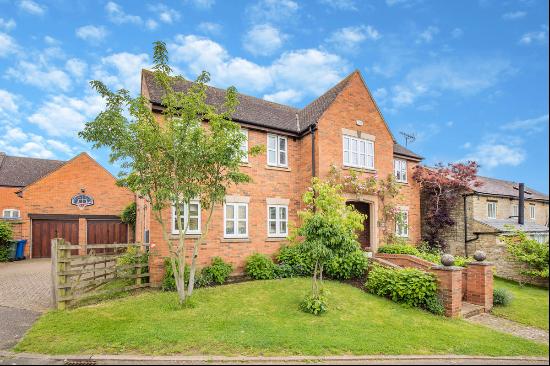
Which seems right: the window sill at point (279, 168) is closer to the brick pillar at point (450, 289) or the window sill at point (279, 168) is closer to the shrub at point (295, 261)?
the shrub at point (295, 261)

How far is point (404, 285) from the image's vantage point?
10.1 metres

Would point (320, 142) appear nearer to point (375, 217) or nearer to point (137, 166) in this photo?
point (375, 217)

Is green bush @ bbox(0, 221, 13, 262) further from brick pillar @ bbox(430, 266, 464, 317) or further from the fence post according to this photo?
brick pillar @ bbox(430, 266, 464, 317)

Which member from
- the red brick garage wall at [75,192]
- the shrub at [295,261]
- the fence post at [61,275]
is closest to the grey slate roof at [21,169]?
the red brick garage wall at [75,192]

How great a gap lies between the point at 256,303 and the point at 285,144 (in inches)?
326

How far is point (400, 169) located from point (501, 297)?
31.5 ft

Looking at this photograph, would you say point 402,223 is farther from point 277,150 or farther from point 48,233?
point 48,233

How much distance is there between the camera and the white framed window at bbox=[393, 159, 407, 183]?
1891 cm

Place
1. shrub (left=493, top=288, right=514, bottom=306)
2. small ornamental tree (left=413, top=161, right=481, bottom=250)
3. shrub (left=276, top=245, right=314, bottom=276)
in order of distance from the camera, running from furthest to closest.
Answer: small ornamental tree (left=413, top=161, right=481, bottom=250) → shrub (left=276, top=245, right=314, bottom=276) → shrub (left=493, top=288, right=514, bottom=306)

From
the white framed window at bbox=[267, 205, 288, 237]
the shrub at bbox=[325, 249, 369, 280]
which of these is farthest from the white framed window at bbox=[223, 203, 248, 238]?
the shrub at bbox=[325, 249, 369, 280]

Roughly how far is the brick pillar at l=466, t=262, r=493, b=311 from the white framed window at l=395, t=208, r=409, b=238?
5568 millimetres

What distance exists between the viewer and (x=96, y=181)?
942 inches

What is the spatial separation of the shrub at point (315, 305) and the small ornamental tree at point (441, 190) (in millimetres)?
13213

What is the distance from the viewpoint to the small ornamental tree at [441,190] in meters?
19.3
